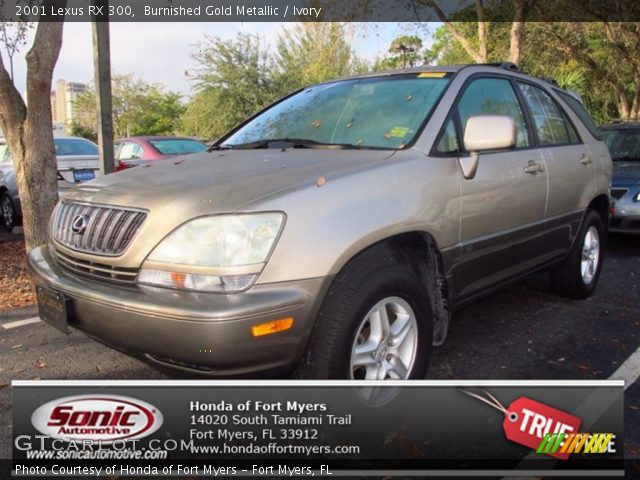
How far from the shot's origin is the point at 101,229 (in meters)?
2.49

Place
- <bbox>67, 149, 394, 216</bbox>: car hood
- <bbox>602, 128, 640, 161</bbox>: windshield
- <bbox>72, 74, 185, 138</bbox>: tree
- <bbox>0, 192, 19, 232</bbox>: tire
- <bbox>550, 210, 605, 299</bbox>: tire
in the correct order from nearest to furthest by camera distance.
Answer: <bbox>67, 149, 394, 216</bbox>: car hood, <bbox>550, 210, 605, 299</bbox>: tire, <bbox>602, 128, 640, 161</bbox>: windshield, <bbox>0, 192, 19, 232</bbox>: tire, <bbox>72, 74, 185, 138</bbox>: tree

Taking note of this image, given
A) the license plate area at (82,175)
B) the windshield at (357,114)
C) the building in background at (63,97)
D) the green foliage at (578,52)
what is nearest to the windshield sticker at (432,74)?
the windshield at (357,114)

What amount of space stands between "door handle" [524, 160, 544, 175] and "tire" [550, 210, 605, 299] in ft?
3.26

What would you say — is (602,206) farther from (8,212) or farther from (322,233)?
(8,212)

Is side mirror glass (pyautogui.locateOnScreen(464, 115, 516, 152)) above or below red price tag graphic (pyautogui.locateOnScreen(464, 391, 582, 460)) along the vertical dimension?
above

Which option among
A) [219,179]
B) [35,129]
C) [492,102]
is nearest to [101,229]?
[219,179]

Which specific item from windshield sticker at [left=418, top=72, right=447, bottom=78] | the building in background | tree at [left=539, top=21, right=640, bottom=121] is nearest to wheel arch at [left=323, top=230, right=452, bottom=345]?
windshield sticker at [left=418, top=72, right=447, bottom=78]

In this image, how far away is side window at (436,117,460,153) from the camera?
3012 mm

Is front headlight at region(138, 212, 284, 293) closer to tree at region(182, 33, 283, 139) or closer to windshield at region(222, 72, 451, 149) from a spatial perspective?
windshield at region(222, 72, 451, 149)

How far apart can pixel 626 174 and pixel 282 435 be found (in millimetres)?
Result: 6297

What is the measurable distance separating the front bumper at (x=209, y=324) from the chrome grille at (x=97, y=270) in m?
0.05

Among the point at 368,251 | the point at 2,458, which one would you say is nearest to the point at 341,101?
the point at 368,251

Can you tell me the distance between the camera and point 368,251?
253 cm

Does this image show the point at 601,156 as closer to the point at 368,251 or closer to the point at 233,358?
the point at 368,251
